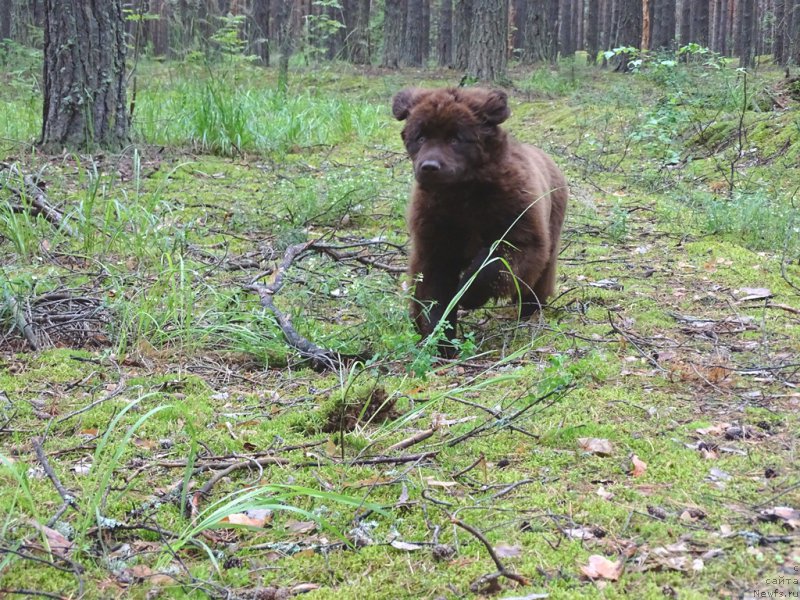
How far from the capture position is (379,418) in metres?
3.50

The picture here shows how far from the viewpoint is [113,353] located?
427 centimetres

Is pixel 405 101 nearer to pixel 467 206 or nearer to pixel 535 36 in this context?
pixel 467 206

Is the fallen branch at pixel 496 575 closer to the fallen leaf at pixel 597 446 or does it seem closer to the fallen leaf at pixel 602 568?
the fallen leaf at pixel 602 568

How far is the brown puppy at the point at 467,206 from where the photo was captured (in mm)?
4863

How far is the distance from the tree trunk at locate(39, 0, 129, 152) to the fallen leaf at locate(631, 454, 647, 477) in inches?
287

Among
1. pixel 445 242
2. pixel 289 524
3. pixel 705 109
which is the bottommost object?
pixel 289 524

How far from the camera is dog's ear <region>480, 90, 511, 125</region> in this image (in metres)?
4.98

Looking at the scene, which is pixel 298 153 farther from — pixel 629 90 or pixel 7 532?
pixel 7 532

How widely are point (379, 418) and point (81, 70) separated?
6.94 m

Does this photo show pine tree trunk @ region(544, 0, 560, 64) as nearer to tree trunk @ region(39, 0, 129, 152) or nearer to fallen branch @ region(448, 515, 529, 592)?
tree trunk @ region(39, 0, 129, 152)

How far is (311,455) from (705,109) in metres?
11.3

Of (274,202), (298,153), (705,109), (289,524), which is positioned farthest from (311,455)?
(705,109)

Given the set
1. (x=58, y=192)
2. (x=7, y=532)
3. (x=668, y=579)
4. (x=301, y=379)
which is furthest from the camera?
(x=58, y=192)

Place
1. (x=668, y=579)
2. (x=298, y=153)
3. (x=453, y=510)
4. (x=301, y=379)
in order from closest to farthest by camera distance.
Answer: (x=668, y=579) → (x=453, y=510) → (x=301, y=379) → (x=298, y=153)
